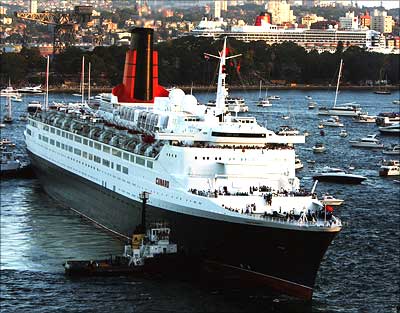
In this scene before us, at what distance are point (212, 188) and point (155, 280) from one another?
319cm

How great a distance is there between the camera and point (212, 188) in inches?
1388

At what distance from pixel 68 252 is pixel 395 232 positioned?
11574mm

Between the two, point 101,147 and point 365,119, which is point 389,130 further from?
point 101,147

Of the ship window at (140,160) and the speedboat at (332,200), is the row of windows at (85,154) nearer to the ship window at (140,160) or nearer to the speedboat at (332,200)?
the ship window at (140,160)

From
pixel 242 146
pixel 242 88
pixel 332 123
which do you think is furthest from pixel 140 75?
pixel 242 88

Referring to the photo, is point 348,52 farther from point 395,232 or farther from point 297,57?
point 395,232

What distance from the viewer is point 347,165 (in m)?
63.2

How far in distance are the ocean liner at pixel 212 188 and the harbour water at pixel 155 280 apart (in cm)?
92

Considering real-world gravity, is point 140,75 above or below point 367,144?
above

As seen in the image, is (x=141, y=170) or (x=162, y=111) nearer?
(x=141, y=170)

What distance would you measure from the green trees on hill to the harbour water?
247 ft

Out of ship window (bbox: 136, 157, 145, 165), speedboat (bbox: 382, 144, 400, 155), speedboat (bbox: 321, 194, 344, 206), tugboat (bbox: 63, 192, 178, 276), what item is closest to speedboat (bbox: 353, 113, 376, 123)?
speedboat (bbox: 382, 144, 400, 155)

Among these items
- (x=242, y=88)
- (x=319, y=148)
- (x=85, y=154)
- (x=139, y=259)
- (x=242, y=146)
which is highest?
(x=242, y=146)

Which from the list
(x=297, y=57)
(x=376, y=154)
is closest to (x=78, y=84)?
(x=297, y=57)
